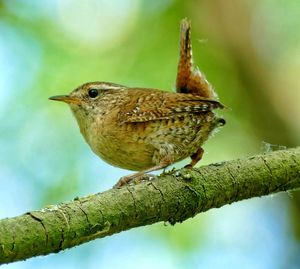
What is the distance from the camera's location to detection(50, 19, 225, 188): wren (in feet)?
12.3

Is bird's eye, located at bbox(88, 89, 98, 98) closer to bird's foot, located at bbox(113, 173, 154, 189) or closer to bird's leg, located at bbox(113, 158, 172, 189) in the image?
bird's leg, located at bbox(113, 158, 172, 189)

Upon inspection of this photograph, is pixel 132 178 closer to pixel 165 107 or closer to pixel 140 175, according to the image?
pixel 140 175

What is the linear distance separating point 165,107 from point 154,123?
0.14 m

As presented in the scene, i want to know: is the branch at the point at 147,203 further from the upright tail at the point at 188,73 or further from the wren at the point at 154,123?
the upright tail at the point at 188,73

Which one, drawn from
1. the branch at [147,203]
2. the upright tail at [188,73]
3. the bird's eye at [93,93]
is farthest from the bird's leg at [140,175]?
the bird's eye at [93,93]

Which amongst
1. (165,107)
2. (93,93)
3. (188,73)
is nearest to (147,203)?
(165,107)

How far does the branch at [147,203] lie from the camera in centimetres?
236

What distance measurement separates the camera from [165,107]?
3.98 metres

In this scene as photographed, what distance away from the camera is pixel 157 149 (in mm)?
3746

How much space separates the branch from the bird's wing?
704 mm

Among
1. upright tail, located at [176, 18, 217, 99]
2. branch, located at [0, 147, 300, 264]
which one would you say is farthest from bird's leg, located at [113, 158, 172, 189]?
upright tail, located at [176, 18, 217, 99]

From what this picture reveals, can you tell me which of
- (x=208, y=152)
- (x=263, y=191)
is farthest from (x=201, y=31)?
(x=263, y=191)

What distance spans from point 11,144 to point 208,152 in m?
2.22

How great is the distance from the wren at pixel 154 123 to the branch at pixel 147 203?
1.52 ft
